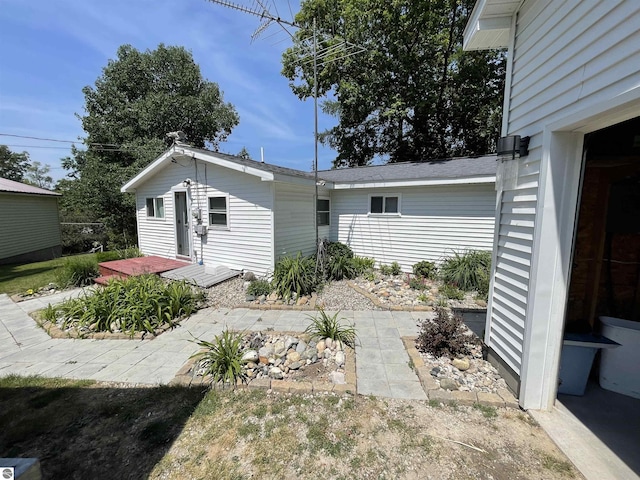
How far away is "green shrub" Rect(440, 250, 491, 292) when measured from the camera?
622cm

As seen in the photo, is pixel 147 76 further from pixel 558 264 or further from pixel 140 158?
pixel 558 264

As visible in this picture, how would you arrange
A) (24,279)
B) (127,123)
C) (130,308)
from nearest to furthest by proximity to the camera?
(130,308) < (24,279) < (127,123)

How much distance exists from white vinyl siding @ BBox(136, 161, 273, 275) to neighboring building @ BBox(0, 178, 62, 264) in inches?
336

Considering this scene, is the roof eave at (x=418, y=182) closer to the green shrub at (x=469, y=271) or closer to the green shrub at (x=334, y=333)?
the green shrub at (x=469, y=271)

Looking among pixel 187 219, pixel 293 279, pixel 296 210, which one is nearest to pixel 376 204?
pixel 296 210

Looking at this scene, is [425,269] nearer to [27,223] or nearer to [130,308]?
[130,308]

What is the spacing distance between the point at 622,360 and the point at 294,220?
644cm

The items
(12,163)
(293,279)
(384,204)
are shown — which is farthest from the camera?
(12,163)

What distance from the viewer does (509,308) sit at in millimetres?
2941

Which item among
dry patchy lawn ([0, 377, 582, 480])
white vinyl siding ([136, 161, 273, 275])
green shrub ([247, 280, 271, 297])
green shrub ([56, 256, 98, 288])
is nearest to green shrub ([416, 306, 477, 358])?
dry patchy lawn ([0, 377, 582, 480])

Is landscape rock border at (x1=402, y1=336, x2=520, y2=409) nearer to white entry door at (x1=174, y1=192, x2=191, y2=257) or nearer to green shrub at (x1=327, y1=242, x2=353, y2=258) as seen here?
green shrub at (x1=327, y1=242, x2=353, y2=258)

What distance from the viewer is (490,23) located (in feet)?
10.1

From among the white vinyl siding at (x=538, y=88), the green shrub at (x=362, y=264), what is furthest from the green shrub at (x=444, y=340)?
the green shrub at (x=362, y=264)

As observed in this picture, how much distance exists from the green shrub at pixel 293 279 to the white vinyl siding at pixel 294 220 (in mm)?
790
